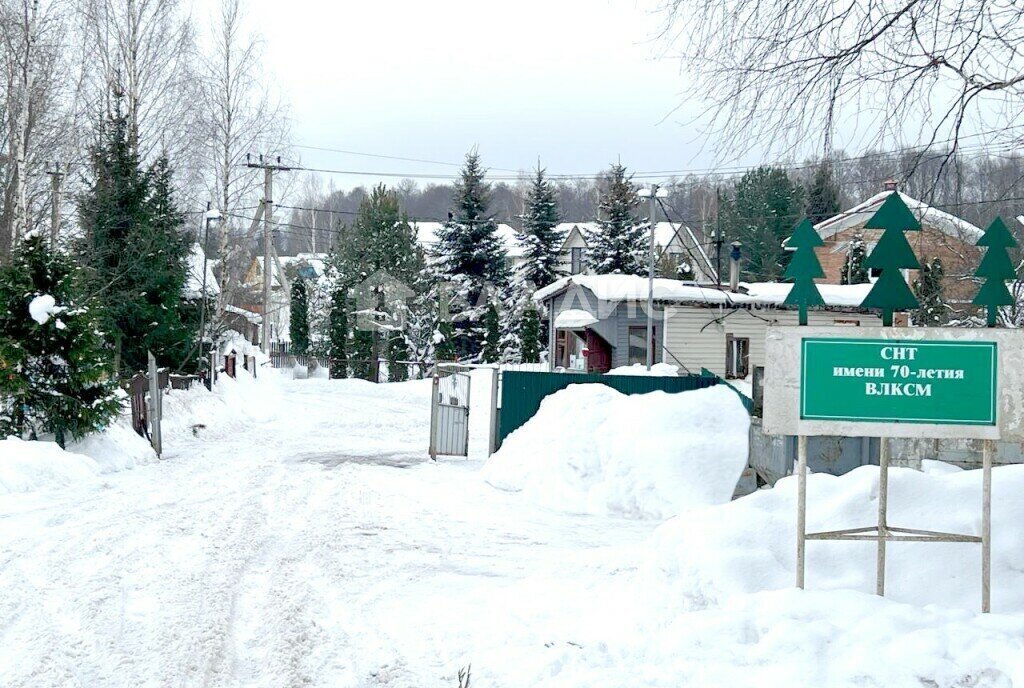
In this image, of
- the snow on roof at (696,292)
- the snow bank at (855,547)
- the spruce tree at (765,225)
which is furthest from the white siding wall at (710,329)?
the spruce tree at (765,225)

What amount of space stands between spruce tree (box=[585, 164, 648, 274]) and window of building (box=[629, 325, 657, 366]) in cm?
1704

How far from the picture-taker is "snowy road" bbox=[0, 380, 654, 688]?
6039mm

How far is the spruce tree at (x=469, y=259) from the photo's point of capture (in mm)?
50534

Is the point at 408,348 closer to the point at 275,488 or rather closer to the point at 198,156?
the point at 198,156

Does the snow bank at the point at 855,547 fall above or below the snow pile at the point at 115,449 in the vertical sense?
above

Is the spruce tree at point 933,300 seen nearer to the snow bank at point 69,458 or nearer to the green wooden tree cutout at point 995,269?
the green wooden tree cutout at point 995,269

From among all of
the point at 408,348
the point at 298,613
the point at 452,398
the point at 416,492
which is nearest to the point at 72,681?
the point at 298,613

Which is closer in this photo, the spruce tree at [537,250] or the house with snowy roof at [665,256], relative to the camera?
the spruce tree at [537,250]

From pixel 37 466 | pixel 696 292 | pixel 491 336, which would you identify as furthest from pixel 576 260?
pixel 37 466

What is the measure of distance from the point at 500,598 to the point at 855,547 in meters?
2.70

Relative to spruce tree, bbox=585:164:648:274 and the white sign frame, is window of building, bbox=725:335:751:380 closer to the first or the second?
spruce tree, bbox=585:164:648:274

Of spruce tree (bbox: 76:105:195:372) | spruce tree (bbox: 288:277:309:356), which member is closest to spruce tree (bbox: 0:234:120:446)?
spruce tree (bbox: 76:105:195:372)

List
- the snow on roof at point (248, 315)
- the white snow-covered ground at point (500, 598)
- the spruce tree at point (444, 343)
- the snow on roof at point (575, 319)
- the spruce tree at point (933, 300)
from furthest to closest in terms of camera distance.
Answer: the snow on roof at point (248, 315), the spruce tree at point (444, 343), the snow on roof at point (575, 319), the spruce tree at point (933, 300), the white snow-covered ground at point (500, 598)

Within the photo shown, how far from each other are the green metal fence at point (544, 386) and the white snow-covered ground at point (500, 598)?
13.4 ft
